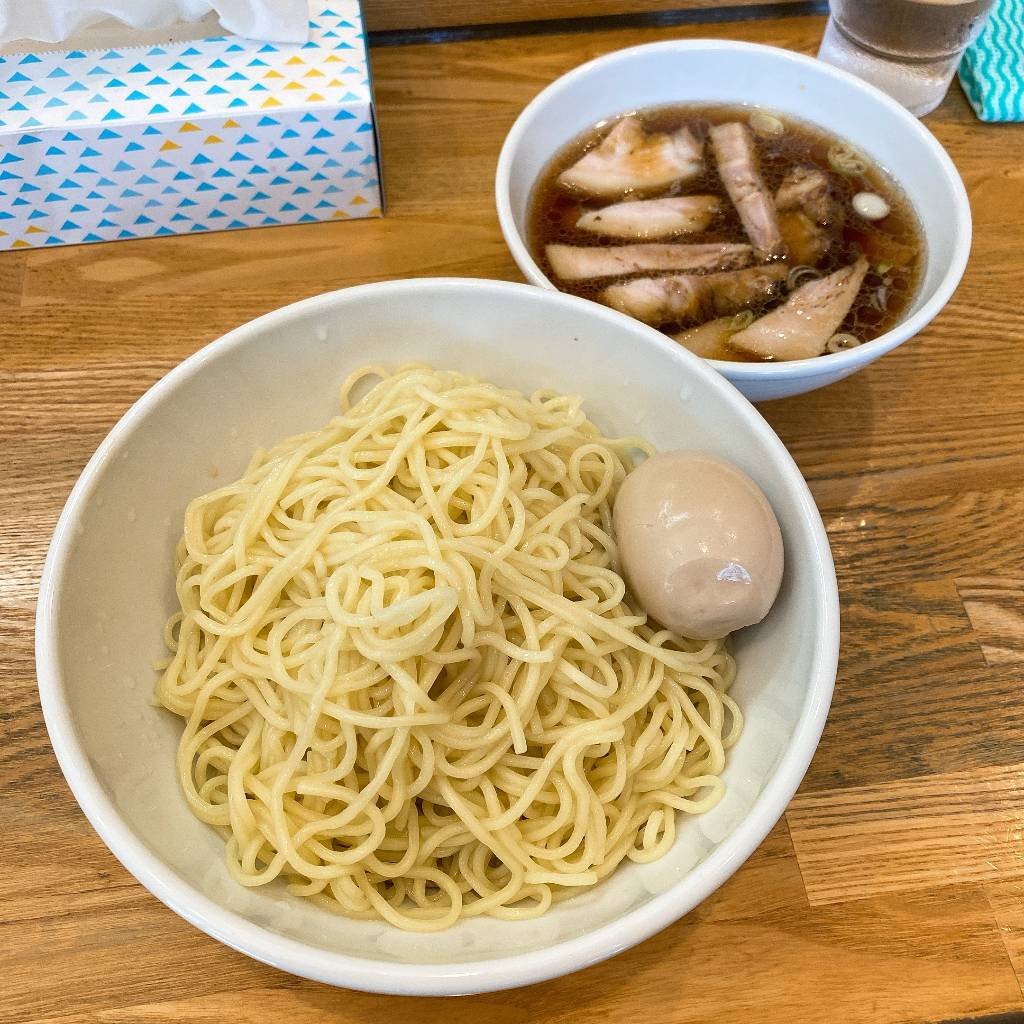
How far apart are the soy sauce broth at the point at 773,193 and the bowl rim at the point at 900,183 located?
45 millimetres

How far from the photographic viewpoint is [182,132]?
1.47 metres

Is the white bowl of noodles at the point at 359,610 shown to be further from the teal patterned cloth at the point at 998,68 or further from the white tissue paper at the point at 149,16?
the teal patterned cloth at the point at 998,68

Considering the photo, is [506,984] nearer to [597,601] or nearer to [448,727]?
[448,727]

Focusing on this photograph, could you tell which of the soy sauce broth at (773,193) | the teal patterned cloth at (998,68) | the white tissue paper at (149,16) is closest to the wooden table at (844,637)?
the teal patterned cloth at (998,68)

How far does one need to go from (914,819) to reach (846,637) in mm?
273

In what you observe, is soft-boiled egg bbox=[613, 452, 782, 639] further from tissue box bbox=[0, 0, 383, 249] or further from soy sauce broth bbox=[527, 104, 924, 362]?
tissue box bbox=[0, 0, 383, 249]

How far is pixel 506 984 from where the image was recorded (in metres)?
0.82

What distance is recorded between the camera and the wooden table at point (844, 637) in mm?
1068

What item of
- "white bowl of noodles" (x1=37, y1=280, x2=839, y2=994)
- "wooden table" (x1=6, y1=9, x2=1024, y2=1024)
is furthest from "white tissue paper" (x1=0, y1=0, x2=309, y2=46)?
"white bowl of noodles" (x1=37, y1=280, x2=839, y2=994)

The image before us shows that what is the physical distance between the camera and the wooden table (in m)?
1.07

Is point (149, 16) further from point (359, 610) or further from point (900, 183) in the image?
point (900, 183)

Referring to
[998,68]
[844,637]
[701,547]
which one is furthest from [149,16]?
[998,68]

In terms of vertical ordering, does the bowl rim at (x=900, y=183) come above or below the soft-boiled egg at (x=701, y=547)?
above

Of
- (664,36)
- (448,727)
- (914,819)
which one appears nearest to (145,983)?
(448,727)
